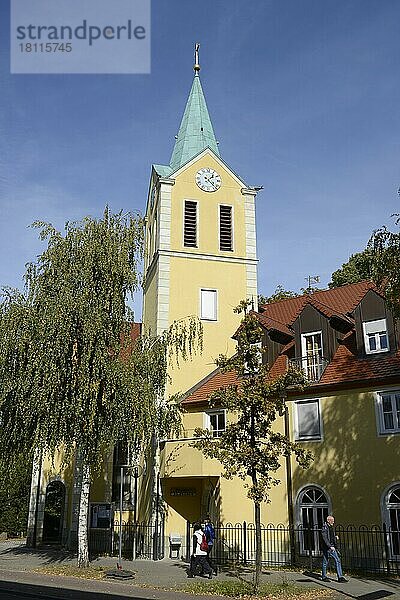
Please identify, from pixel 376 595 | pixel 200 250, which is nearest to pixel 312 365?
pixel 200 250

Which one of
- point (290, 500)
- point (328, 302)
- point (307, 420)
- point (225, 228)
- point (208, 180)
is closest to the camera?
point (290, 500)

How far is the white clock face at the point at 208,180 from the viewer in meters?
31.8

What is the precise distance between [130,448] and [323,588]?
7.94m

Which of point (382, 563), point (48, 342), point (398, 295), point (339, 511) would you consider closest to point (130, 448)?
point (48, 342)

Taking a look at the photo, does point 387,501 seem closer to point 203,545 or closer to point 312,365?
point 312,365

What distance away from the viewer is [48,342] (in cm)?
1991

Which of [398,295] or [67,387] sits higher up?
[398,295]

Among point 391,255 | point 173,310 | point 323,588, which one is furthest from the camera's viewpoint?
point 173,310

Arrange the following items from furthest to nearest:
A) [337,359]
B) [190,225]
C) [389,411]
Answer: [190,225], [337,359], [389,411]

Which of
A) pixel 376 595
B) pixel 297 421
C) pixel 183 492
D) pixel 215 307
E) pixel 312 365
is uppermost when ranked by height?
pixel 215 307

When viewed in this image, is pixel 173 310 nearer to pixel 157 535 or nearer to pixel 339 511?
pixel 157 535

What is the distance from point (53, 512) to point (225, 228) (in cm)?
1639

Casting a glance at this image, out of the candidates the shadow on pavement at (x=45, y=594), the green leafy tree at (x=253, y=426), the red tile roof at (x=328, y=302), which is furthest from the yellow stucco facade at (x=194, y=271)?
the shadow on pavement at (x=45, y=594)

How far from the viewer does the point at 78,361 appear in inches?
798
